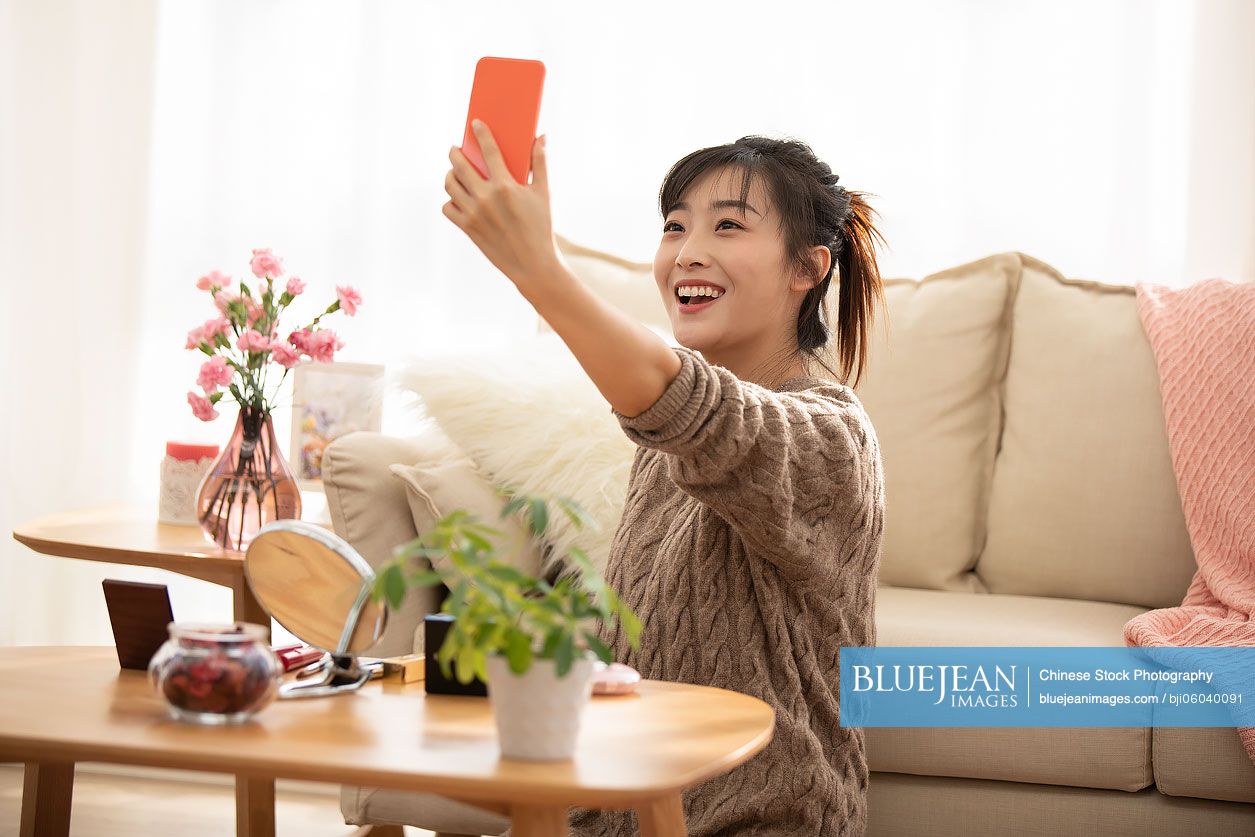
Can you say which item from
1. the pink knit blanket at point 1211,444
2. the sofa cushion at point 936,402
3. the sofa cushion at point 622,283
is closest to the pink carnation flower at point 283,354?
the sofa cushion at point 622,283

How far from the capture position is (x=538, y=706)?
2.56 ft

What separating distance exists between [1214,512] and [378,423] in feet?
4.69

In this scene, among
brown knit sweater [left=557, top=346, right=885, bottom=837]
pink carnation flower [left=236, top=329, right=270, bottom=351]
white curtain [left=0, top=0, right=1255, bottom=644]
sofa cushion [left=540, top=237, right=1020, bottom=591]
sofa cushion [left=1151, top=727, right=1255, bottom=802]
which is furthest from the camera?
white curtain [left=0, top=0, right=1255, bottom=644]

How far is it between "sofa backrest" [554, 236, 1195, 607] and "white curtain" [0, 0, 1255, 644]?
0.35 meters

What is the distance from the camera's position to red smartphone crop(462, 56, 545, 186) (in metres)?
0.98

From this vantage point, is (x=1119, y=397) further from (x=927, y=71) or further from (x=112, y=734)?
(x=112, y=734)

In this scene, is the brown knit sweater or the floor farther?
the floor

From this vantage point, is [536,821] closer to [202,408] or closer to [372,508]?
[372,508]

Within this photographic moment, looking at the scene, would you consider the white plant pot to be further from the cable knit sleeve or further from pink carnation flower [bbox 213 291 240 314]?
pink carnation flower [bbox 213 291 240 314]

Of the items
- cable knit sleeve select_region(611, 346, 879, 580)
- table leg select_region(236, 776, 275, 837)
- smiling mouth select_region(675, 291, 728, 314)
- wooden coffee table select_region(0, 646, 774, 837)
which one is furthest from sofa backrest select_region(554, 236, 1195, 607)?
wooden coffee table select_region(0, 646, 774, 837)

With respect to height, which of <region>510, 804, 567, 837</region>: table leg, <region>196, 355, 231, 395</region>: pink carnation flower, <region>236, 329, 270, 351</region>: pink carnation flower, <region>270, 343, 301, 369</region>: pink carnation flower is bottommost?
<region>510, 804, 567, 837</region>: table leg

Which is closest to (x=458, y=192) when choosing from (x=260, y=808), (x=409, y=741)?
(x=409, y=741)

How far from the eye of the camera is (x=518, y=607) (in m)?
0.78

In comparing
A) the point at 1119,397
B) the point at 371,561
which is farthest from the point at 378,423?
the point at 1119,397
